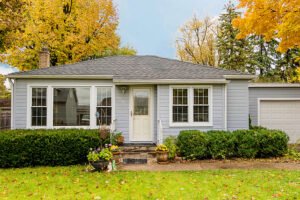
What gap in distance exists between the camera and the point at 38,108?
995cm

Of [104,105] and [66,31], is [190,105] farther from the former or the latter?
[66,31]

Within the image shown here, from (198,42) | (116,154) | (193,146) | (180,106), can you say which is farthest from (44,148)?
(198,42)

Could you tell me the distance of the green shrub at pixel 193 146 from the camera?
8.48 meters

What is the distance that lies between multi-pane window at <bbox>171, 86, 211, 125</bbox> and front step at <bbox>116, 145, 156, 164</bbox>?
1.60m

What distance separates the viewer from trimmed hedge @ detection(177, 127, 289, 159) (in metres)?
8.52

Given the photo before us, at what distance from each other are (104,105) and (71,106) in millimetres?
1358

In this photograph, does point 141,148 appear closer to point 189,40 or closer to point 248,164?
point 248,164

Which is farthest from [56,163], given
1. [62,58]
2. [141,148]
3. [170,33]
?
[170,33]

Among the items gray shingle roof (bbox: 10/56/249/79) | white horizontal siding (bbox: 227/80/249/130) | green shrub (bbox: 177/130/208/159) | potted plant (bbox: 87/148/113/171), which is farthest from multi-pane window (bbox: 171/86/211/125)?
potted plant (bbox: 87/148/113/171)

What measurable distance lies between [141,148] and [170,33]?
23582mm

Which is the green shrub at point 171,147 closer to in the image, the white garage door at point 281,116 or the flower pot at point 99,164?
the flower pot at point 99,164

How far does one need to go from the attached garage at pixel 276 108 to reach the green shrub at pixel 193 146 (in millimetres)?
4946

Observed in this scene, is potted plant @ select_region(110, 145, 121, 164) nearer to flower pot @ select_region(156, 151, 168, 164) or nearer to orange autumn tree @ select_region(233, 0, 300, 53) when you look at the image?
flower pot @ select_region(156, 151, 168, 164)

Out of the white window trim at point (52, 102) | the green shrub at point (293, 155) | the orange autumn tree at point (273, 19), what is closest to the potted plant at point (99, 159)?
the white window trim at point (52, 102)
